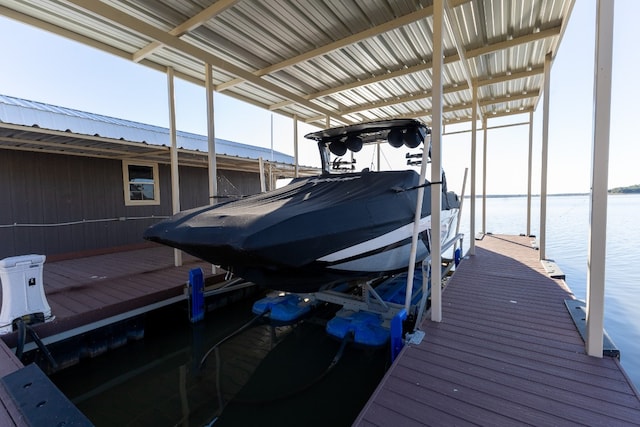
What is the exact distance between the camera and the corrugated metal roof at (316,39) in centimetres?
318

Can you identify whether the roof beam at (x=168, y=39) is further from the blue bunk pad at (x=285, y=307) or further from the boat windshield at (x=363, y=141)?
the blue bunk pad at (x=285, y=307)

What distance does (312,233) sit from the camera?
2.04 meters

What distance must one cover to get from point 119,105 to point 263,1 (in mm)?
12773

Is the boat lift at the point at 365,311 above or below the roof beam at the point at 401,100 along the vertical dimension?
below

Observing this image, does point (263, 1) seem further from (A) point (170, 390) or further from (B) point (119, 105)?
(B) point (119, 105)

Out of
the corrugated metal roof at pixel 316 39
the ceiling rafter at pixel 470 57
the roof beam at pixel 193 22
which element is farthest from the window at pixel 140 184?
the roof beam at pixel 193 22

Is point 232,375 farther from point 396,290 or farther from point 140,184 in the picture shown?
point 140,184

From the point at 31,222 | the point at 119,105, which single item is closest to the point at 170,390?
the point at 31,222

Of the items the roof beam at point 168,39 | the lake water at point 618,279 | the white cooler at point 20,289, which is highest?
the roof beam at point 168,39

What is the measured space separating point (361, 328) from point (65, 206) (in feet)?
21.0

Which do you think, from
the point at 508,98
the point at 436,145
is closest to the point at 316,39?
the point at 436,145

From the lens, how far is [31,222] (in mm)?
5527

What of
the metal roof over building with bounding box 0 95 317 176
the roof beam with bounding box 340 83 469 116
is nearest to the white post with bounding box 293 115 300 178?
the roof beam with bounding box 340 83 469 116

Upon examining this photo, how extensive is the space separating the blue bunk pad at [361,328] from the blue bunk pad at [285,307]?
58cm
